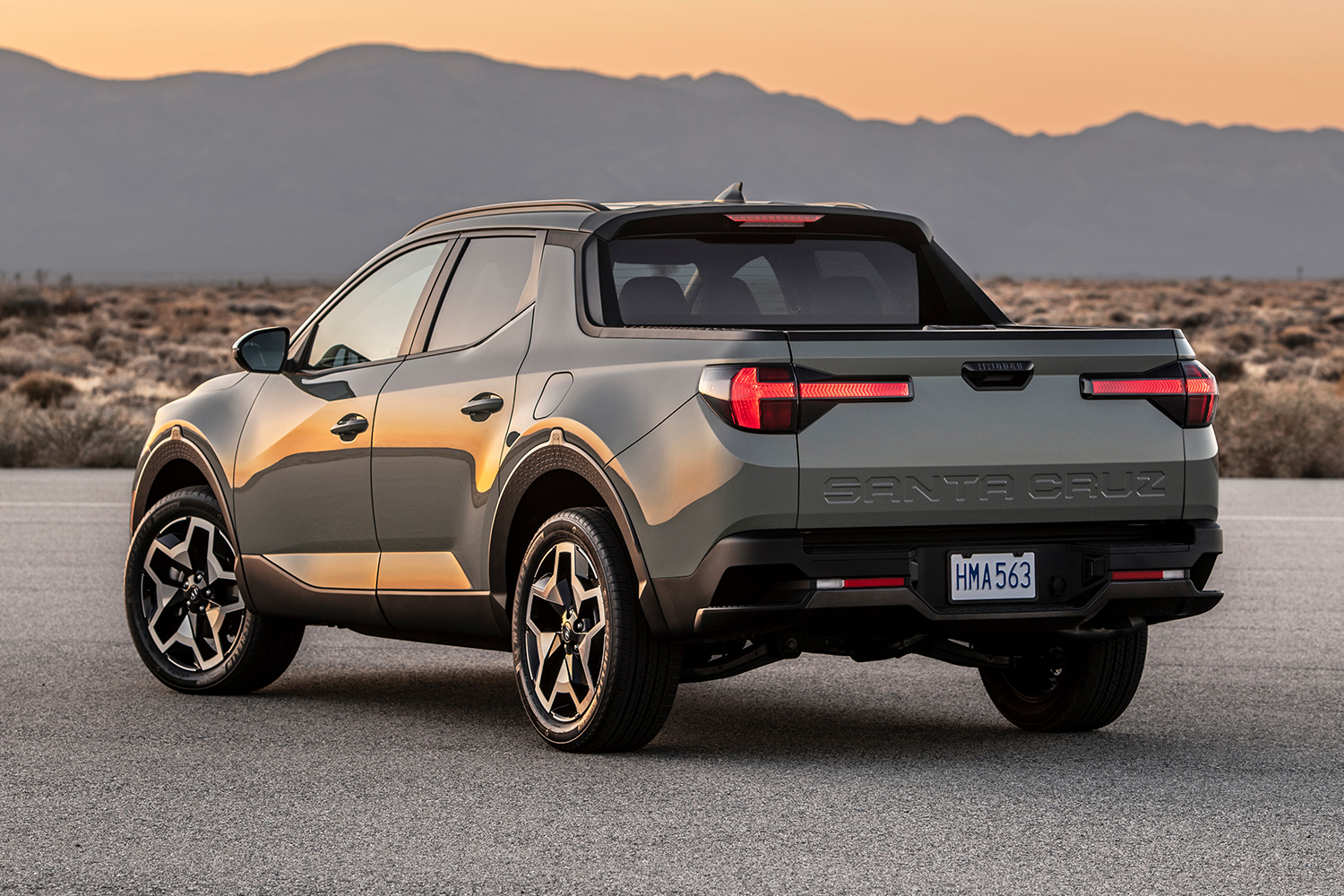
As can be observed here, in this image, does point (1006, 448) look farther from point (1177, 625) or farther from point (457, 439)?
point (1177, 625)

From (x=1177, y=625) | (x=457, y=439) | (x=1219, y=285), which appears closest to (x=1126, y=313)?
(x=1219, y=285)

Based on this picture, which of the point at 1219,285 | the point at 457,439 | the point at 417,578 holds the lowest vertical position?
the point at 1219,285

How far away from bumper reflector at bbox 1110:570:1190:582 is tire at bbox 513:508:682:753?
1517 mm

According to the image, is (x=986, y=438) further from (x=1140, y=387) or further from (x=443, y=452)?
(x=443, y=452)

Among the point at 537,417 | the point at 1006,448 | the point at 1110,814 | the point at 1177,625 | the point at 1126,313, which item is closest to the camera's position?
the point at 1110,814

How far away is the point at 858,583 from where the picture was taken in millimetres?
6027

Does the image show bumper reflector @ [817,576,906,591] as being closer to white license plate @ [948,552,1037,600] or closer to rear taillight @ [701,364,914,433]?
white license plate @ [948,552,1037,600]

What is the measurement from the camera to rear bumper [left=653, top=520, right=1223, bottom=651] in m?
5.98

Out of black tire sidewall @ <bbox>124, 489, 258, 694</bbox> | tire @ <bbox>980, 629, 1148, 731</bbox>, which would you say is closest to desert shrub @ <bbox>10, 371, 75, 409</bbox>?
black tire sidewall @ <bbox>124, 489, 258, 694</bbox>

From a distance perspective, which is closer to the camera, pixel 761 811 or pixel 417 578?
pixel 761 811

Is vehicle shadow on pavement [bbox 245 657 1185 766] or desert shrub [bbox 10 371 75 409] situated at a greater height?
vehicle shadow on pavement [bbox 245 657 1185 766]

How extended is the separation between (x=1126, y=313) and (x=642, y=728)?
67.1 meters

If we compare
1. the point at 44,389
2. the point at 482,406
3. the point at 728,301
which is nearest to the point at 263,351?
the point at 482,406

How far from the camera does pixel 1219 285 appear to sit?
110 meters
